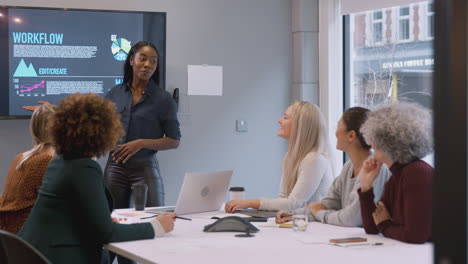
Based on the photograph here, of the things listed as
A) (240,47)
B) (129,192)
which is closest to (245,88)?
(240,47)

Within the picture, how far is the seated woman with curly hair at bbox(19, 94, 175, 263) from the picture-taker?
86.7 inches

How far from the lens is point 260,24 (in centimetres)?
528

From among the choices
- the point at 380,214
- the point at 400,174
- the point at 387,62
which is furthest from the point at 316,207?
the point at 387,62

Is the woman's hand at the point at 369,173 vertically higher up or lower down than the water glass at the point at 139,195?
higher up

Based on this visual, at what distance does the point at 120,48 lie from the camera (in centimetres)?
455

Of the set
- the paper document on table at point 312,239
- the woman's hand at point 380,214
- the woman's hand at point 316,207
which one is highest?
the woman's hand at point 380,214

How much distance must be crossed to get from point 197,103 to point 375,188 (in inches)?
101

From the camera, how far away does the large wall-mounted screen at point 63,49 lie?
4277mm

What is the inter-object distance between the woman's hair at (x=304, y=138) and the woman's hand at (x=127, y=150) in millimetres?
1198

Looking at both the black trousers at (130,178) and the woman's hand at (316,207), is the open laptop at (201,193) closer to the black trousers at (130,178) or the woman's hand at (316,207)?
the woman's hand at (316,207)

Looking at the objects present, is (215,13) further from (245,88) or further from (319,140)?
(319,140)

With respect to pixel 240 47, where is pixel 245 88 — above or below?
below

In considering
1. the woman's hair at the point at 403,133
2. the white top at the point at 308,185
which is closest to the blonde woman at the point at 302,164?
the white top at the point at 308,185

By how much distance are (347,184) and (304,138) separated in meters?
0.52
